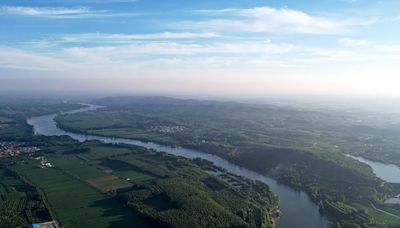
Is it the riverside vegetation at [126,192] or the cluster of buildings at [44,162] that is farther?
the cluster of buildings at [44,162]

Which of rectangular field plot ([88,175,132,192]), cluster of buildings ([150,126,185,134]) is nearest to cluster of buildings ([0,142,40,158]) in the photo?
rectangular field plot ([88,175,132,192])

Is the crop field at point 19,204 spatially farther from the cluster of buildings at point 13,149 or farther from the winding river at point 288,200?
the winding river at point 288,200

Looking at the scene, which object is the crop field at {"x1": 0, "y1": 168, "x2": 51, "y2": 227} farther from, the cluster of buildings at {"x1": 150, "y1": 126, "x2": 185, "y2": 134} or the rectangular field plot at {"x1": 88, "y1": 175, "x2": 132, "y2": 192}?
the cluster of buildings at {"x1": 150, "y1": 126, "x2": 185, "y2": 134}

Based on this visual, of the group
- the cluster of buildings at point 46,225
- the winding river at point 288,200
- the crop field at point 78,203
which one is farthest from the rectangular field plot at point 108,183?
the winding river at point 288,200

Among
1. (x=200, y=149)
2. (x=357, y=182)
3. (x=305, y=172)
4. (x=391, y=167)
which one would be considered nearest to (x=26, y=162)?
(x=200, y=149)

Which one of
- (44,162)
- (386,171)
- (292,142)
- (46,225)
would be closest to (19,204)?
(46,225)

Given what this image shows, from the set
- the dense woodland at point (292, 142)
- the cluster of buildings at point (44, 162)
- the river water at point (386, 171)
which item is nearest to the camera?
the dense woodland at point (292, 142)
